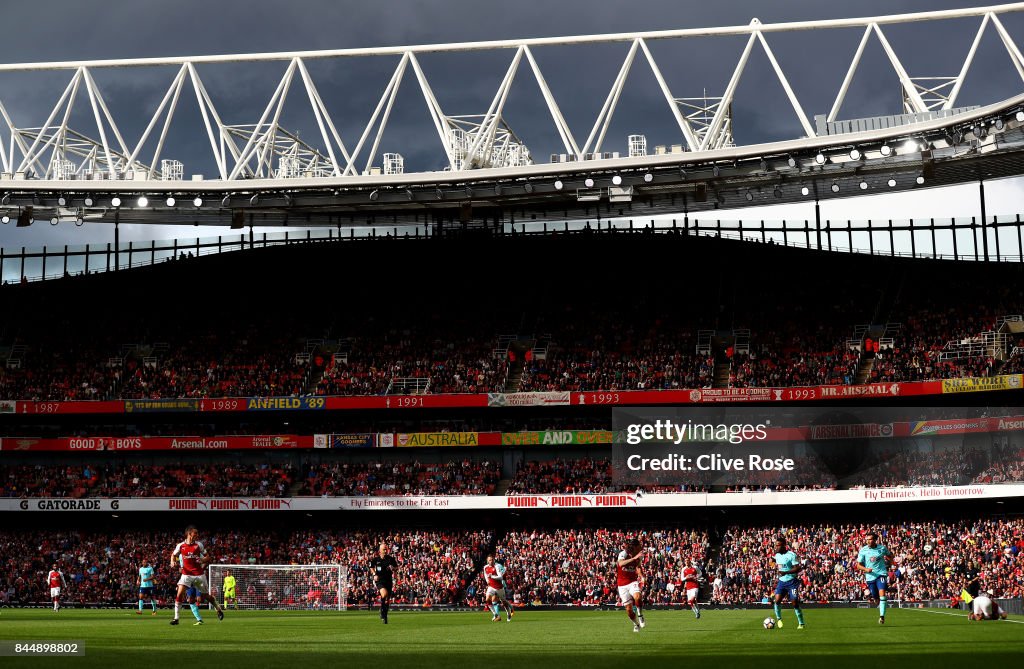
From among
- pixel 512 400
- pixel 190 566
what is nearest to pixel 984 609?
pixel 190 566

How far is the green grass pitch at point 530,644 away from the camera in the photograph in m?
14.8

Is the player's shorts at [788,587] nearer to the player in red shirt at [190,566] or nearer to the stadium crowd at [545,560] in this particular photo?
the player in red shirt at [190,566]

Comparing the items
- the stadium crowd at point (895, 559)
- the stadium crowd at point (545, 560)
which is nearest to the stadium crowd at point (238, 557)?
the stadium crowd at point (545, 560)

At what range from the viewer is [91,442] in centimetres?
5484

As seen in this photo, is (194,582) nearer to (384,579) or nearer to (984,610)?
(384,579)

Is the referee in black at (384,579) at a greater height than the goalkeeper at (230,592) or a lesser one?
greater

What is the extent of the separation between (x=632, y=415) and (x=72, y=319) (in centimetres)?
3271

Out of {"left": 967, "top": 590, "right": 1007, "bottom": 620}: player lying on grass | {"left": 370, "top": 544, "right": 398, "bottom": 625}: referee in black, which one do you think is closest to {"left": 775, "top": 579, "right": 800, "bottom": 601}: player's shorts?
{"left": 967, "top": 590, "right": 1007, "bottom": 620}: player lying on grass

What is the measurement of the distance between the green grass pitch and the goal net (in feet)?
62.6

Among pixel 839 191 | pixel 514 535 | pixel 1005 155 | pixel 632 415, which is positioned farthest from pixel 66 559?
pixel 1005 155

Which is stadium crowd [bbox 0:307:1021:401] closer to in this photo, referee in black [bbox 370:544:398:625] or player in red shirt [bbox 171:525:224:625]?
referee in black [bbox 370:544:398:625]

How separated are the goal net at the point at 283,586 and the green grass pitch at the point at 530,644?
751 inches

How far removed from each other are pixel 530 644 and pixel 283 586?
92.4ft

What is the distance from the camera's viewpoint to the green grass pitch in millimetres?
14758
